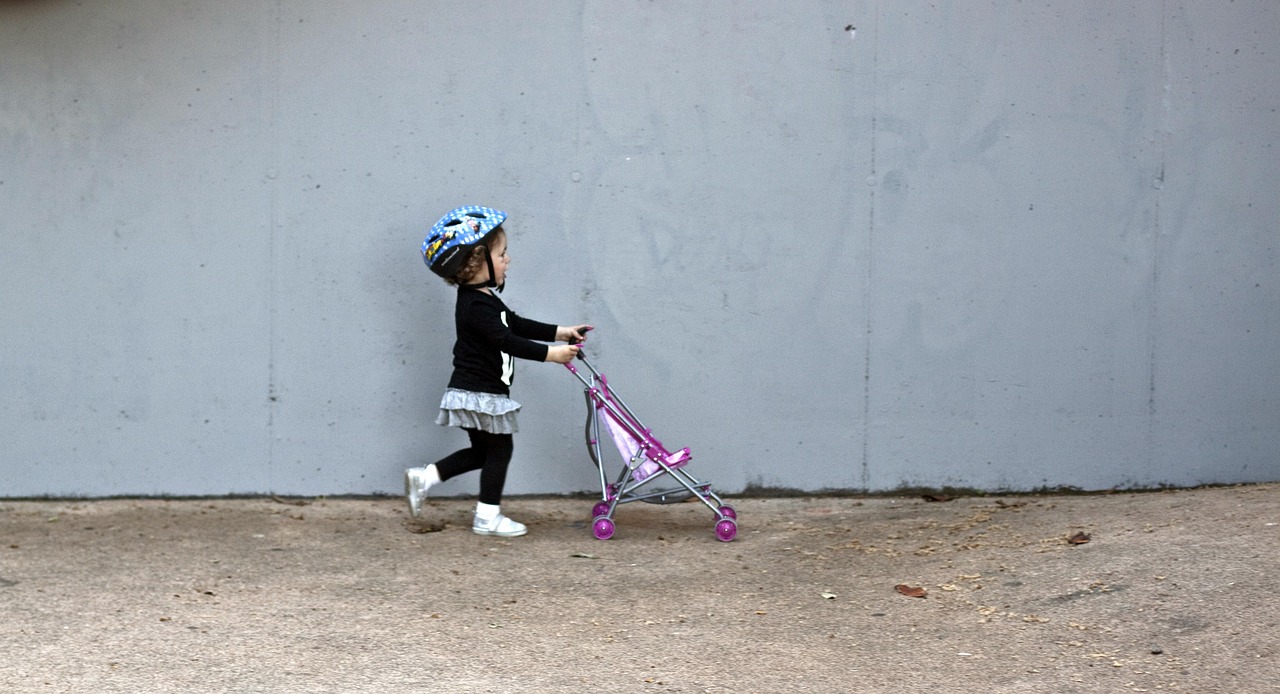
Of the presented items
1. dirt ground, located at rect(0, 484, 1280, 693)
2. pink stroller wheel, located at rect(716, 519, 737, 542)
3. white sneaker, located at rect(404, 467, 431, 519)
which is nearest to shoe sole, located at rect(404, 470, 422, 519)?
white sneaker, located at rect(404, 467, 431, 519)

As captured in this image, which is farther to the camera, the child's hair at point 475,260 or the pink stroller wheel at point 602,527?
the pink stroller wheel at point 602,527

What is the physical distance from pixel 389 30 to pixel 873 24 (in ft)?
7.49

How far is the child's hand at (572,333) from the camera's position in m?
5.83

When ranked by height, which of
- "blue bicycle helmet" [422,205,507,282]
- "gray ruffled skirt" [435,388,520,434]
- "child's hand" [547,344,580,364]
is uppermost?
"blue bicycle helmet" [422,205,507,282]

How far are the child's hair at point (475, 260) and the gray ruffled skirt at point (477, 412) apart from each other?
1.60 ft

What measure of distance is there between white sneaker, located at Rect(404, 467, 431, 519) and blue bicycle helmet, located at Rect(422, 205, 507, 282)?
2.91ft

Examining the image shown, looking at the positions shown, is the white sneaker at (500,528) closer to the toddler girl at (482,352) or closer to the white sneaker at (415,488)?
the toddler girl at (482,352)

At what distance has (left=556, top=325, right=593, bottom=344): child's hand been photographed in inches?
230

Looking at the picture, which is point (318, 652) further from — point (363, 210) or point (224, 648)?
point (363, 210)

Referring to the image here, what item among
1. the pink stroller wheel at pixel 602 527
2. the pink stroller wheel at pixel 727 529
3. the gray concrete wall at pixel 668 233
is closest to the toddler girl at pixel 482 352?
the pink stroller wheel at pixel 602 527

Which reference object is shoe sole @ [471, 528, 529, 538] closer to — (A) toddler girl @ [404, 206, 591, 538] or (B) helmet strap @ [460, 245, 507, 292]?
(A) toddler girl @ [404, 206, 591, 538]

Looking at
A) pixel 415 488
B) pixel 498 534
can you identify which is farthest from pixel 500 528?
pixel 415 488

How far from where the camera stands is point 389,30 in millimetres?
6207

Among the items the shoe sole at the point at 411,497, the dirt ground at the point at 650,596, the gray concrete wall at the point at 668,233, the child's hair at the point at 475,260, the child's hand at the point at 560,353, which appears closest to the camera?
the dirt ground at the point at 650,596
